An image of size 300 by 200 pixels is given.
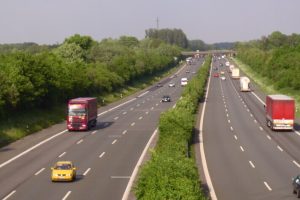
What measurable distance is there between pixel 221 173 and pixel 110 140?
56.7ft

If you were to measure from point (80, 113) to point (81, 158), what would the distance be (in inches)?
563

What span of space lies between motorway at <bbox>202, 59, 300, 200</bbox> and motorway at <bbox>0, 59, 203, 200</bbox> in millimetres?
5627

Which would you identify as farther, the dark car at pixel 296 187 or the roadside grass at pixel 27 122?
the roadside grass at pixel 27 122

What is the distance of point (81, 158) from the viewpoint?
41688 mm

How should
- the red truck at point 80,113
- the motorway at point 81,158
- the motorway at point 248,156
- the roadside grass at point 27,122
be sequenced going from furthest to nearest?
the red truck at point 80,113 < the roadside grass at point 27,122 < the motorway at point 248,156 < the motorway at point 81,158

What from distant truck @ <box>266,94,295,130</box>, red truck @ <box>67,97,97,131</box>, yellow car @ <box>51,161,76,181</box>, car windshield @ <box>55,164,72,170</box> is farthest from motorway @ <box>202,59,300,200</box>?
red truck @ <box>67,97,97,131</box>

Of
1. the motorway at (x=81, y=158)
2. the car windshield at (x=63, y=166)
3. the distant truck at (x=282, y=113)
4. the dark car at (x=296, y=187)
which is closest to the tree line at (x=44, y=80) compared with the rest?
the motorway at (x=81, y=158)

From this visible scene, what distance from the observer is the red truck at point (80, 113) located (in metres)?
55.2

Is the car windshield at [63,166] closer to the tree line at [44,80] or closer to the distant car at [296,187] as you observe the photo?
the distant car at [296,187]

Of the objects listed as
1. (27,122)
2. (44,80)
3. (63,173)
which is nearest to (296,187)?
(63,173)

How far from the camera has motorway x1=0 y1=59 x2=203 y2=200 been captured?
3098cm

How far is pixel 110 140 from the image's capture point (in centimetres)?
5109

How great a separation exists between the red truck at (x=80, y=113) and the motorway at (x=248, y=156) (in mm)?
11508

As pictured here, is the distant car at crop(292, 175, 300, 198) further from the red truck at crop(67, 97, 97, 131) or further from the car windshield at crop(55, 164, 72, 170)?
the red truck at crop(67, 97, 97, 131)
